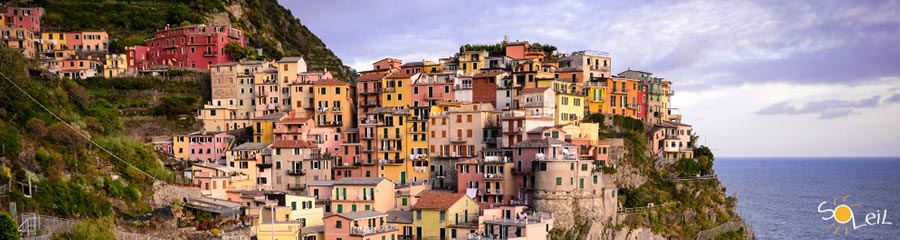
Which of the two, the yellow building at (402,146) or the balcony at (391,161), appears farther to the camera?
the balcony at (391,161)

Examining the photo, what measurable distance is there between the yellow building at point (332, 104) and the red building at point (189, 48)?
46.0ft

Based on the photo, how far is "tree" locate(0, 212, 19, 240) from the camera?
33.8m

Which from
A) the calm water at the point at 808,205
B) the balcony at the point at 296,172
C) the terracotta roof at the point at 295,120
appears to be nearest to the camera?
the balcony at the point at 296,172

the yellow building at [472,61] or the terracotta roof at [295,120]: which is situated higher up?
the yellow building at [472,61]

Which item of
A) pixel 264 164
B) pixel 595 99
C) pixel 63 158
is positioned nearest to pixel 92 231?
pixel 63 158

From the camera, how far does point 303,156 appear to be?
185 ft

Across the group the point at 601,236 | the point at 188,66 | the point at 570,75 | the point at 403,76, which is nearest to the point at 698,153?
the point at 570,75

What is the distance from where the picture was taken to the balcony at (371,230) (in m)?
45.2

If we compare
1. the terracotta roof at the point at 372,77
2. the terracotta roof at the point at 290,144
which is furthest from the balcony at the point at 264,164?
the terracotta roof at the point at 372,77

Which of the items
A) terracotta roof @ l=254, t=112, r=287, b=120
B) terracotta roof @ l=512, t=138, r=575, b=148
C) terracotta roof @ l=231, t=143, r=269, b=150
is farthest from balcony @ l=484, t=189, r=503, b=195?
terracotta roof @ l=254, t=112, r=287, b=120

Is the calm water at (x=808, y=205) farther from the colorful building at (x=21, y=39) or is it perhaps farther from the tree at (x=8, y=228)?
the colorful building at (x=21, y=39)

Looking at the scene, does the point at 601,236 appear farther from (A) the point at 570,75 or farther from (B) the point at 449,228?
(A) the point at 570,75

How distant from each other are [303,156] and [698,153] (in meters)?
29.2

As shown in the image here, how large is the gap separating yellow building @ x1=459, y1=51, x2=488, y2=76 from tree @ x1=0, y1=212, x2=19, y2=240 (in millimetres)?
36761
